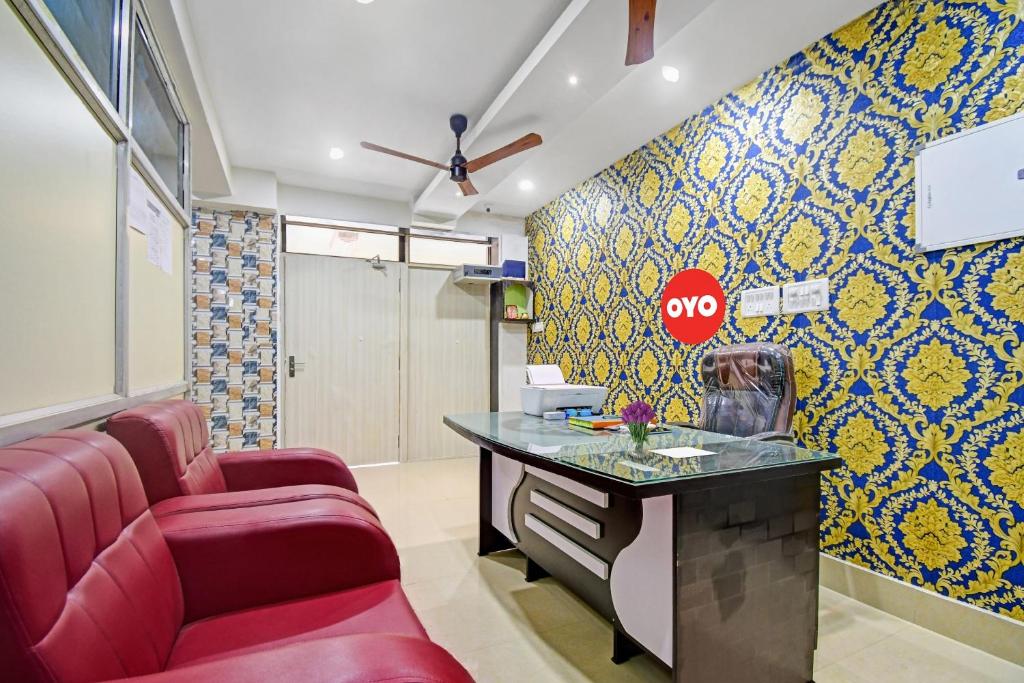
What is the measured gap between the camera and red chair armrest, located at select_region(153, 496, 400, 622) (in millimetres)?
1236

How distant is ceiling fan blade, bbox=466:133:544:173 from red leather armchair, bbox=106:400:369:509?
2.25m

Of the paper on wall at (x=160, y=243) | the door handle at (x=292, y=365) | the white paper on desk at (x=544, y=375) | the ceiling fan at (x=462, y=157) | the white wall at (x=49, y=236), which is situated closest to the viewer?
the white wall at (x=49, y=236)

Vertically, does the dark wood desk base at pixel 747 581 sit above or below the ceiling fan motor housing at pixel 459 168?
below

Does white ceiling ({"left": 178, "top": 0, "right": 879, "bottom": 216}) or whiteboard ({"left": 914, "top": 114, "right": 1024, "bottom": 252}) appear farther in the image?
white ceiling ({"left": 178, "top": 0, "right": 879, "bottom": 216})

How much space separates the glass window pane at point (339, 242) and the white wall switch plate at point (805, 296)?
3895 millimetres

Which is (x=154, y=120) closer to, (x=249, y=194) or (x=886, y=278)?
(x=249, y=194)

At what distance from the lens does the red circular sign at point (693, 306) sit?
308 cm

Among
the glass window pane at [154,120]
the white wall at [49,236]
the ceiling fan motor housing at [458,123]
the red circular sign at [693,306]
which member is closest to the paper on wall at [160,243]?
the glass window pane at [154,120]

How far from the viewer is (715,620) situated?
143 centimetres

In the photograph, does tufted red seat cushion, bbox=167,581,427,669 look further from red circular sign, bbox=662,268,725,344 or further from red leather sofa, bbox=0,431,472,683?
red circular sign, bbox=662,268,725,344

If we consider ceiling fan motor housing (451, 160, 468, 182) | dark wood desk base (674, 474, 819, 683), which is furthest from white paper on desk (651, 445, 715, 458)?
ceiling fan motor housing (451, 160, 468, 182)

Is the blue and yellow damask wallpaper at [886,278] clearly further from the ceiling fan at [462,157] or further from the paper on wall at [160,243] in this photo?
the paper on wall at [160,243]

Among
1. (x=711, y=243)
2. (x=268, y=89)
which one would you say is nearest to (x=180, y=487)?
(x=268, y=89)

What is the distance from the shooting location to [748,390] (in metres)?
2.54
